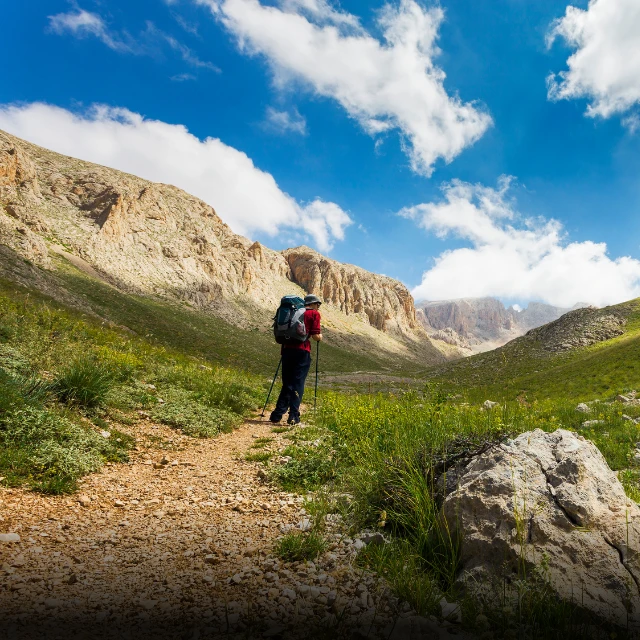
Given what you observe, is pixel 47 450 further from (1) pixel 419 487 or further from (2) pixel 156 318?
(2) pixel 156 318

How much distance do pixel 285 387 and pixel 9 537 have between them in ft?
21.1

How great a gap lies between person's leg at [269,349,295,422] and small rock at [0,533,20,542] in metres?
6.16

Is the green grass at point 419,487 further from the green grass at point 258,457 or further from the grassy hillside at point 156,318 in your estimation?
the grassy hillside at point 156,318

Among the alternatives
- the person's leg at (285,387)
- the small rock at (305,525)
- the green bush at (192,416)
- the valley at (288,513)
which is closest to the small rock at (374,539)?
the valley at (288,513)

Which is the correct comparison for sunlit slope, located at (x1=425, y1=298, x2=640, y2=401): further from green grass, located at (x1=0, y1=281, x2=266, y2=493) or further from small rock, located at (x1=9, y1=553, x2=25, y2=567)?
small rock, located at (x1=9, y1=553, x2=25, y2=567)

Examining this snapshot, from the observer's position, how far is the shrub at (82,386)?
6.46 m

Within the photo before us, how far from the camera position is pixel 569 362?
4041 cm

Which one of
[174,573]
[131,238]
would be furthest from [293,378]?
[131,238]

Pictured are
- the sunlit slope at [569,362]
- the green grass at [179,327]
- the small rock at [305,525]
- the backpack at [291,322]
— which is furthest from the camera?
the green grass at [179,327]

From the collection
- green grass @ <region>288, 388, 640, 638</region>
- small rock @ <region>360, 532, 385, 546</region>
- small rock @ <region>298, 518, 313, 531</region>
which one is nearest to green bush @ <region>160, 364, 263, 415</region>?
green grass @ <region>288, 388, 640, 638</region>

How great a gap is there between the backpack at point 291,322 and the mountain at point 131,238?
5292 centimetres

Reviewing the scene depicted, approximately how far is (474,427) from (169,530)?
4.07 m

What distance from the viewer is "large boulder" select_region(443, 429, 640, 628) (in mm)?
2566

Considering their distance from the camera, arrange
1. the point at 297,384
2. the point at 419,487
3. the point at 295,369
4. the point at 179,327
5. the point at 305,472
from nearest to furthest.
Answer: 1. the point at 419,487
2. the point at 305,472
3. the point at 295,369
4. the point at 297,384
5. the point at 179,327
